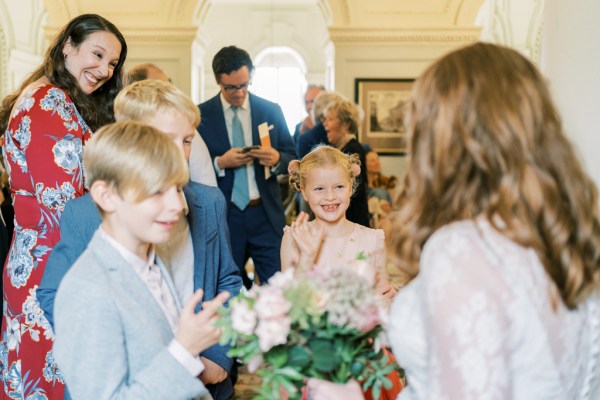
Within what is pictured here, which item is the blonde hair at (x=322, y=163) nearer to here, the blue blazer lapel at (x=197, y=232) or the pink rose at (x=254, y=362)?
the blue blazer lapel at (x=197, y=232)

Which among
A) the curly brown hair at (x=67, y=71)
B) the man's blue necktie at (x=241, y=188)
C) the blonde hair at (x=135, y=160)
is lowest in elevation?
the man's blue necktie at (x=241, y=188)

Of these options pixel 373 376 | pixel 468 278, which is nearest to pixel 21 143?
pixel 373 376

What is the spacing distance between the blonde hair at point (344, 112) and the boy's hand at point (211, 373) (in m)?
3.46

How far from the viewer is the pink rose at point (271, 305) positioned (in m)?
1.56

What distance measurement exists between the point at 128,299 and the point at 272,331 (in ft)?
1.51

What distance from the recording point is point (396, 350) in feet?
5.12

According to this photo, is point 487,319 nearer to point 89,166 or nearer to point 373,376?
point 373,376

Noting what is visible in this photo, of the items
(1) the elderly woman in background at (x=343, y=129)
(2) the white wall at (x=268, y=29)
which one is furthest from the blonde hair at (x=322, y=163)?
(2) the white wall at (x=268, y=29)

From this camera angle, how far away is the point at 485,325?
135cm

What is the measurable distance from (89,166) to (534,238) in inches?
43.5

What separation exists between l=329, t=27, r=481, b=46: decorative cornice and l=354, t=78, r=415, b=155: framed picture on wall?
579mm

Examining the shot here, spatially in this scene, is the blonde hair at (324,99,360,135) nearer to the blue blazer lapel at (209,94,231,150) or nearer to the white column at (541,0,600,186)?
the blue blazer lapel at (209,94,231,150)

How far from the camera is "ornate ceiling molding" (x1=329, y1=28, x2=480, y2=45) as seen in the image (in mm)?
10523

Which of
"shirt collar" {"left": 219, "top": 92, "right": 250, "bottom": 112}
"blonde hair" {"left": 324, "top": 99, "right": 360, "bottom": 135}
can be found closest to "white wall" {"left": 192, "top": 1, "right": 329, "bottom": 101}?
"blonde hair" {"left": 324, "top": 99, "right": 360, "bottom": 135}
